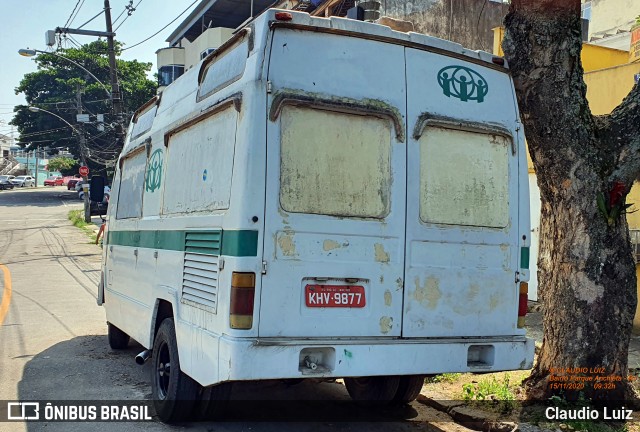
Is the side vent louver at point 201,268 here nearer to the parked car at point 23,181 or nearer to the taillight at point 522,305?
the taillight at point 522,305

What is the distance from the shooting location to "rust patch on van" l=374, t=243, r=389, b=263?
4484 millimetres

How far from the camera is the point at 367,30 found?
15.0 ft

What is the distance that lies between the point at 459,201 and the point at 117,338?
5.11m

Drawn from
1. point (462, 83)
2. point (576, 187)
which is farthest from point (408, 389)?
point (462, 83)

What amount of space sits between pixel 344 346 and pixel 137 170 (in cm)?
369

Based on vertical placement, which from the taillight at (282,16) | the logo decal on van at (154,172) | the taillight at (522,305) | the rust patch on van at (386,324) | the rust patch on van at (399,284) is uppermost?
the taillight at (282,16)

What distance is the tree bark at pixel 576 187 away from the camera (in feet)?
18.6

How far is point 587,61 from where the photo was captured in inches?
509

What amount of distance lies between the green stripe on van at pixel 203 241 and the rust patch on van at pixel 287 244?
17 centimetres

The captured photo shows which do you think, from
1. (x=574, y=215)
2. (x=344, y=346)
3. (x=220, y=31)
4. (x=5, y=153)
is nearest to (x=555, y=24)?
(x=574, y=215)

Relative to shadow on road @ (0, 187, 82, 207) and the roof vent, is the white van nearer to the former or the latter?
the roof vent

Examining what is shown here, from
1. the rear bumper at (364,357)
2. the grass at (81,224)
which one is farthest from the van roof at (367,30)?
the grass at (81,224)

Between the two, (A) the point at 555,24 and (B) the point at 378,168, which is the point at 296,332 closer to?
(B) the point at 378,168

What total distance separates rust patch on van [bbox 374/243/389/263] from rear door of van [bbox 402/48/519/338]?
0.18 meters
